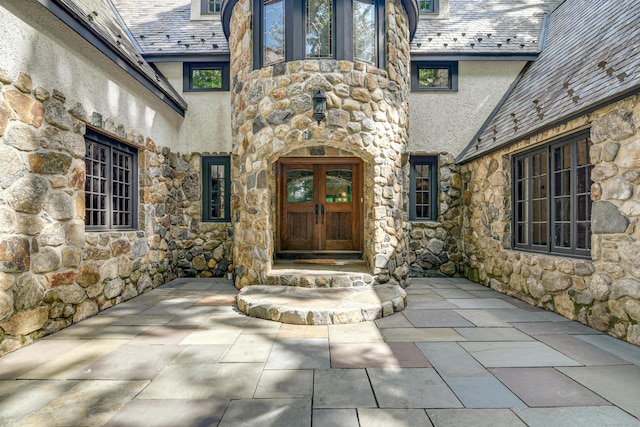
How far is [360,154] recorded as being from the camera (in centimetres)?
509

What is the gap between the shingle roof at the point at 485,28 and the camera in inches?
263

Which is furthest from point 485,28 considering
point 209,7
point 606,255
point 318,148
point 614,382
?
point 614,382

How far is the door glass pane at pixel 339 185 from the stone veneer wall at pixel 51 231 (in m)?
3.68

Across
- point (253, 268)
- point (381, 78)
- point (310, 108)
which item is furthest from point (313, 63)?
point (253, 268)

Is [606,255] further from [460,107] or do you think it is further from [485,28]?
[485,28]

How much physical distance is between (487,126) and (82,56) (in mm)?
6883

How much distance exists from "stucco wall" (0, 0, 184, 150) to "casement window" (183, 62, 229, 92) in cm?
141

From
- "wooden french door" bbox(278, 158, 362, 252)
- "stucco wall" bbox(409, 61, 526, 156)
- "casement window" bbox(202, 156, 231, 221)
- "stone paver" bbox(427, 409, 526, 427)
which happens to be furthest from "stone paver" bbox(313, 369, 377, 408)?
"stucco wall" bbox(409, 61, 526, 156)

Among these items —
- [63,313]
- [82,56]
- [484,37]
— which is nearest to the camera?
[63,313]

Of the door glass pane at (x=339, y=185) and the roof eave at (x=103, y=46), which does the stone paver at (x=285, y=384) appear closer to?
the roof eave at (x=103, y=46)

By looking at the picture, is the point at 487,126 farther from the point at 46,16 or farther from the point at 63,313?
the point at 63,313

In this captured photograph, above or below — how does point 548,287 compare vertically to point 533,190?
below

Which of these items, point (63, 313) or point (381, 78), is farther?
point (381, 78)

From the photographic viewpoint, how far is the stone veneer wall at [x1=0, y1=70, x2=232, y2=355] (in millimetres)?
2945
